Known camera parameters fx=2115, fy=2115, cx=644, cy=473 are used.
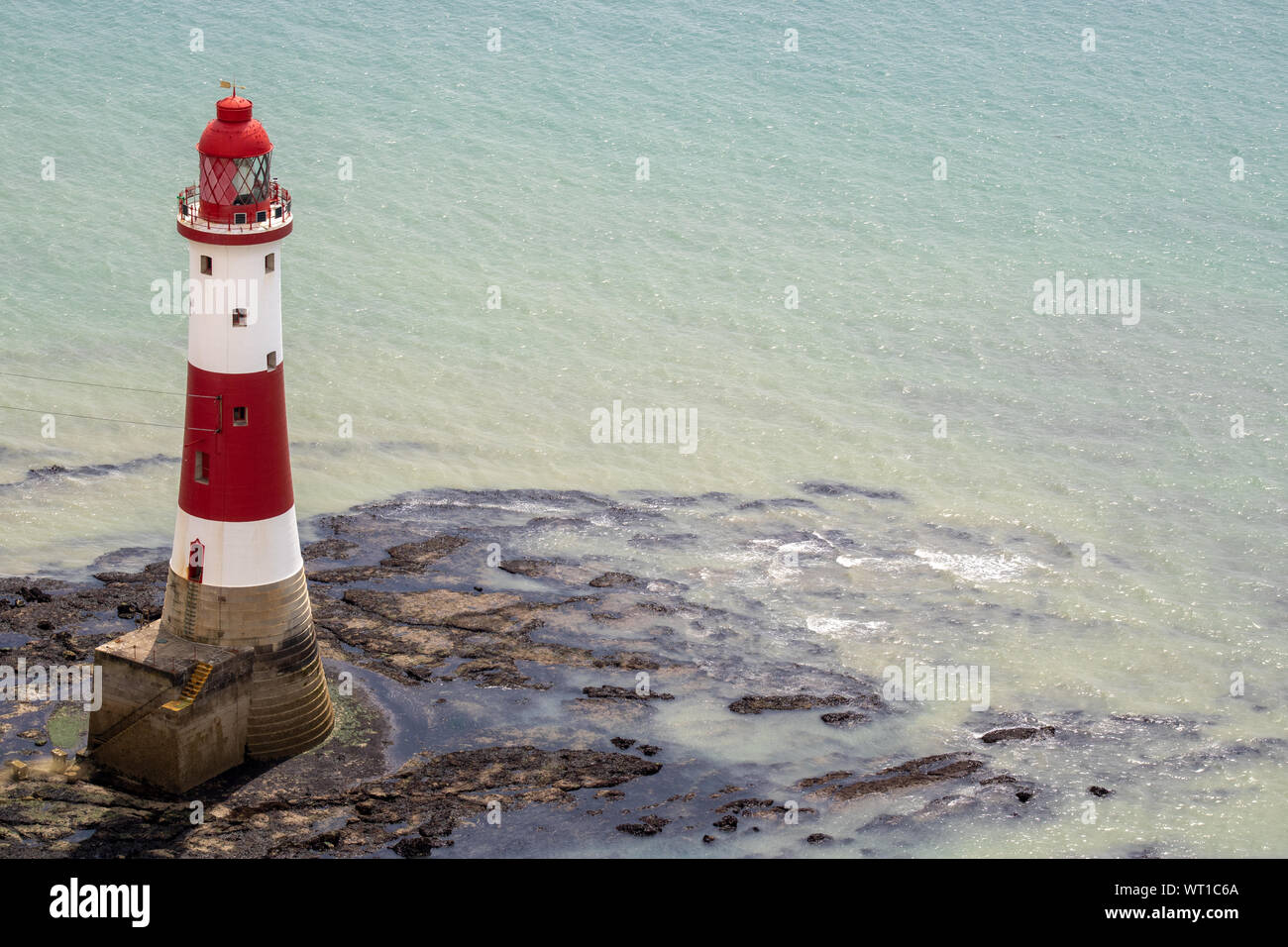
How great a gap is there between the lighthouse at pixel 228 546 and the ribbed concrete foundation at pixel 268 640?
3cm

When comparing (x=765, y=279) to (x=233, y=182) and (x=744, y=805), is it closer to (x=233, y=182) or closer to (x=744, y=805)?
(x=744, y=805)

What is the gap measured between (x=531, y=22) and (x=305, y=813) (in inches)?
2255

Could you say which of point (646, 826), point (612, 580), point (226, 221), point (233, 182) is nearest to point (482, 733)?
point (646, 826)

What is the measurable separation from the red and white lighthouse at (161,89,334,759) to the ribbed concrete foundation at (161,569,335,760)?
21mm

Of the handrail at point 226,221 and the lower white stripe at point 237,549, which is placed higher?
the handrail at point 226,221

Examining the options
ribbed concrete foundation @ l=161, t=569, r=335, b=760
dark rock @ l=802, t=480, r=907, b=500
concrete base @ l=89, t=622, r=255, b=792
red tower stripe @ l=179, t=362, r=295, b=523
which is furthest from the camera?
dark rock @ l=802, t=480, r=907, b=500

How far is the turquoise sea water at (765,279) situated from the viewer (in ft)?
183

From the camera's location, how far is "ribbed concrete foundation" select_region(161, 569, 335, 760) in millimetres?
42281

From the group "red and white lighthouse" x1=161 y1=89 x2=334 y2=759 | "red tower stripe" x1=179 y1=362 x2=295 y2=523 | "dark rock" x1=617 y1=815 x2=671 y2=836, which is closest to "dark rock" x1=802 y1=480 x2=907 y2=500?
"dark rock" x1=617 y1=815 x2=671 y2=836

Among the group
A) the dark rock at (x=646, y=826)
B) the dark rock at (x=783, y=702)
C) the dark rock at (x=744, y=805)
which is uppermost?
the dark rock at (x=783, y=702)

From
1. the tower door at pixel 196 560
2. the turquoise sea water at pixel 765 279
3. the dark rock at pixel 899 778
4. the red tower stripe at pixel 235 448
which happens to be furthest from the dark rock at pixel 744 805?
the tower door at pixel 196 560

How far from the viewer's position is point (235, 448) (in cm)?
4088

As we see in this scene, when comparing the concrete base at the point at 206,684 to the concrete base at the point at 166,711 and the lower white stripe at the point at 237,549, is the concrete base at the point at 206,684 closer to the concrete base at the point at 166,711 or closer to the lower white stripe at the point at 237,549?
the concrete base at the point at 166,711

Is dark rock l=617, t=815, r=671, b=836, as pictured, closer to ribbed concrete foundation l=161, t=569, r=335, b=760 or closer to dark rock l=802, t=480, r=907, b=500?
ribbed concrete foundation l=161, t=569, r=335, b=760
